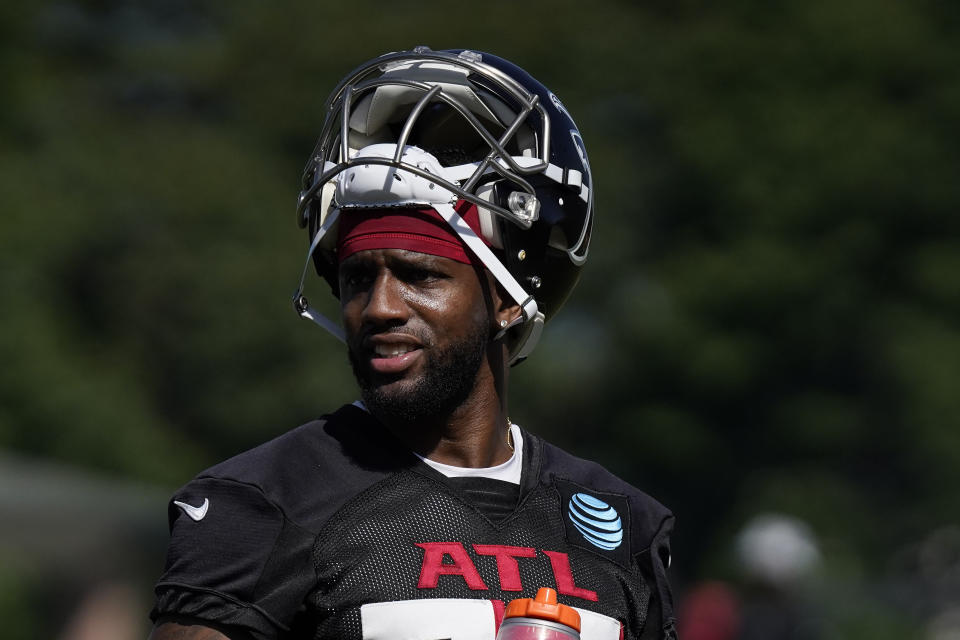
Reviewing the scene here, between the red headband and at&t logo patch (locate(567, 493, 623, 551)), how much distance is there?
549 mm

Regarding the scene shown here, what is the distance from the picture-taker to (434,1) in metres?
20.3

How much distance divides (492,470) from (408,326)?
35 cm

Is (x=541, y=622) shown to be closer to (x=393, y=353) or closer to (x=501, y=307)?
(x=393, y=353)

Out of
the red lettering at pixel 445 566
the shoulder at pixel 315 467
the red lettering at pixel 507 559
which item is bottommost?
the red lettering at pixel 507 559

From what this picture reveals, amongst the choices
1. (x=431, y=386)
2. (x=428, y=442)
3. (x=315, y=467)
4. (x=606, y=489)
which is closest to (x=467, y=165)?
(x=431, y=386)

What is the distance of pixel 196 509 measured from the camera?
2693 mm

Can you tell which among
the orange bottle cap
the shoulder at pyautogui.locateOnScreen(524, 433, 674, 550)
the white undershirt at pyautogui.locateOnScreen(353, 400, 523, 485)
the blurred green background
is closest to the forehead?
the white undershirt at pyautogui.locateOnScreen(353, 400, 523, 485)

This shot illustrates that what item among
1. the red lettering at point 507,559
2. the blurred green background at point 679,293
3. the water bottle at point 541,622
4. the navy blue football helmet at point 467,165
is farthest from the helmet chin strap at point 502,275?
the blurred green background at point 679,293

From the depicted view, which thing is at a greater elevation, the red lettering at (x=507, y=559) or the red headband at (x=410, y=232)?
the red headband at (x=410, y=232)

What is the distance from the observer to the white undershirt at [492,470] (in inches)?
118

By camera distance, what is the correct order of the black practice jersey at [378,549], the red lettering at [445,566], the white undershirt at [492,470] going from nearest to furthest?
the black practice jersey at [378,549] < the red lettering at [445,566] < the white undershirt at [492,470]

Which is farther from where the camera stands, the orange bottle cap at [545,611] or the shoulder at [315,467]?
the shoulder at [315,467]

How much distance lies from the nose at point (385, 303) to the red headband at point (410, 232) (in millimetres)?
65

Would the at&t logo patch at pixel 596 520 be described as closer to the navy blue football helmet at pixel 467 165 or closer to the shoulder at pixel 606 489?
the shoulder at pixel 606 489
